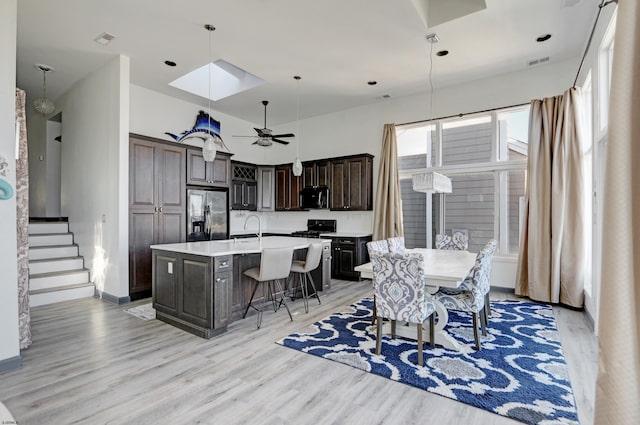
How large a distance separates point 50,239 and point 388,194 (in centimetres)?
587

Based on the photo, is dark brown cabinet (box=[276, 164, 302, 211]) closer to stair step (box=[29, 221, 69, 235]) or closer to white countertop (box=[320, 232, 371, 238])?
white countertop (box=[320, 232, 371, 238])

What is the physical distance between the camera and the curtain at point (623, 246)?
85 cm

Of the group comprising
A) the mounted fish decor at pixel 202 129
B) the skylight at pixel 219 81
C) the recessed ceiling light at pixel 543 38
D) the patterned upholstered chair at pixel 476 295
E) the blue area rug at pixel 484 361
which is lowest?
the blue area rug at pixel 484 361

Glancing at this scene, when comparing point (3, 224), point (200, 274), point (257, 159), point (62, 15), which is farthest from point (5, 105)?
point (257, 159)

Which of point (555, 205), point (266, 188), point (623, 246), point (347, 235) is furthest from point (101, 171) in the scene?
point (555, 205)

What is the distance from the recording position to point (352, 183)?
646 centimetres

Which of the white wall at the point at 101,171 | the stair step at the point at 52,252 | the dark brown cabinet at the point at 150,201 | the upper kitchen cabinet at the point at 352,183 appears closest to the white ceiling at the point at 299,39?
the white wall at the point at 101,171

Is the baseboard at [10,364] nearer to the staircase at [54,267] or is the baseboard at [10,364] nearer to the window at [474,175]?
the staircase at [54,267]

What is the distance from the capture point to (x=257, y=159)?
7.98 metres

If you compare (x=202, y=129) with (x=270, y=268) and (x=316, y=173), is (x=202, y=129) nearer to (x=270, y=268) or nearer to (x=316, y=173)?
(x=316, y=173)

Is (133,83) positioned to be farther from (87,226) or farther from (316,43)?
(316,43)

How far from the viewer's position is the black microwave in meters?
6.74

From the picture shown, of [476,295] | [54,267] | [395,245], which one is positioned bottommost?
[54,267]

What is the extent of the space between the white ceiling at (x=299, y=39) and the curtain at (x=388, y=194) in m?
1.02
